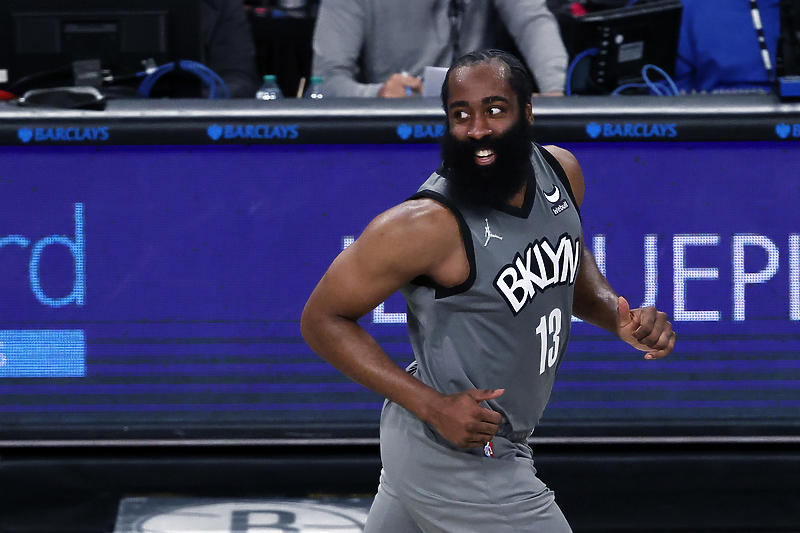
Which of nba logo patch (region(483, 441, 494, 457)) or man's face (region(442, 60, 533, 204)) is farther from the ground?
man's face (region(442, 60, 533, 204))

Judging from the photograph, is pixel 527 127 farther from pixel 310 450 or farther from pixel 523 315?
pixel 310 450

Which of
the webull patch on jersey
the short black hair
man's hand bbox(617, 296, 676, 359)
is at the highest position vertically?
the short black hair

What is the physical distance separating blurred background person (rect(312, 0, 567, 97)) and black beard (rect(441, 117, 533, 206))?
2.14 m

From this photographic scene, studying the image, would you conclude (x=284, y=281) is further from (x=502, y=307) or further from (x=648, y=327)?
(x=648, y=327)

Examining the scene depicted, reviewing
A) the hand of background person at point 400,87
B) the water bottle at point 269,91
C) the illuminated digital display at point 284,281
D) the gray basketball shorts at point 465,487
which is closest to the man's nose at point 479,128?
the gray basketball shorts at point 465,487

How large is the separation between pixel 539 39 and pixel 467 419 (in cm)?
257

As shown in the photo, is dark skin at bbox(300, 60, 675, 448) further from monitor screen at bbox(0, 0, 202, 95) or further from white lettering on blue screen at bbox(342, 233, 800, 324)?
monitor screen at bbox(0, 0, 202, 95)

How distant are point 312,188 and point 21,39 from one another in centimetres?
145

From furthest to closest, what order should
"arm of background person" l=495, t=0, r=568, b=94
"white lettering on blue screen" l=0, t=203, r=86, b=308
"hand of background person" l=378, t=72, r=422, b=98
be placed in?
"arm of background person" l=495, t=0, r=568, b=94 < "hand of background person" l=378, t=72, r=422, b=98 < "white lettering on blue screen" l=0, t=203, r=86, b=308

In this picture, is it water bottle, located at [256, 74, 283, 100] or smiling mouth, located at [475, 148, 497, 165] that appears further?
water bottle, located at [256, 74, 283, 100]

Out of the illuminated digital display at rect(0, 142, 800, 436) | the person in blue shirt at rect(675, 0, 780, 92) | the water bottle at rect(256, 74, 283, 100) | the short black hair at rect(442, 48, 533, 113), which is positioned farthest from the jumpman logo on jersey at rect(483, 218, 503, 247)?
the person in blue shirt at rect(675, 0, 780, 92)

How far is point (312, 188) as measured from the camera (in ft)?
11.5

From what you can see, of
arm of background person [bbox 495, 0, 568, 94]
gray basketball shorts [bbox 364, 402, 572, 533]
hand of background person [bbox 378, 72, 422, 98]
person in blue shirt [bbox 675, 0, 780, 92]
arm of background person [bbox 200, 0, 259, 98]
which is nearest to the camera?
gray basketball shorts [bbox 364, 402, 572, 533]

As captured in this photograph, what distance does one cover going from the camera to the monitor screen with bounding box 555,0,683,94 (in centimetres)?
421
